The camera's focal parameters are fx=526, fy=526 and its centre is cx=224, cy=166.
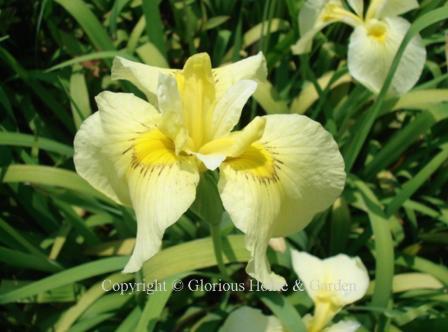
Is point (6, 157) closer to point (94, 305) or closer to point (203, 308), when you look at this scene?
point (94, 305)

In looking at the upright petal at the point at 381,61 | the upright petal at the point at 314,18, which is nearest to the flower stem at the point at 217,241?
the upright petal at the point at 381,61

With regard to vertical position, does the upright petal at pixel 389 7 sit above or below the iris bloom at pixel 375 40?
above

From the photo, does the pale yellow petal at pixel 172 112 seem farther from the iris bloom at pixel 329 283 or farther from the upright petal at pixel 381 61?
the upright petal at pixel 381 61

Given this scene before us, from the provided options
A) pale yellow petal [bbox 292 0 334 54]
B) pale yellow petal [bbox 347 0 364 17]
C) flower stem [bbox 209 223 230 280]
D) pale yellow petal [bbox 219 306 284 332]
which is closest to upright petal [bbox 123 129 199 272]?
flower stem [bbox 209 223 230 280]

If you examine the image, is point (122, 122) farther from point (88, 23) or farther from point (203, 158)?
point (88, 23)

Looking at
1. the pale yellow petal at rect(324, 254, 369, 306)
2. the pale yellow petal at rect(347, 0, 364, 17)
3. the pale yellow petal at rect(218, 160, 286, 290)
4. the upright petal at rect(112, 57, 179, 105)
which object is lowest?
the pale yellow petal at rect(324, 254, 369, 306)

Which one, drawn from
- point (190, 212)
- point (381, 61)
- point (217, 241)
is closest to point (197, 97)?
point (217, 241)

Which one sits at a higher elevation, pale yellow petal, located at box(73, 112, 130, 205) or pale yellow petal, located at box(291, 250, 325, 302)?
pale yellow petal, located at box(73, 112, 130, 205)

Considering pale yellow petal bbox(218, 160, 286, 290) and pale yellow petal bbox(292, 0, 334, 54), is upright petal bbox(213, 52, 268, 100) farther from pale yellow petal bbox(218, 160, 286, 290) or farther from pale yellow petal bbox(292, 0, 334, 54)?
pale yellow petal bbox(292, 0, 334, 54)
